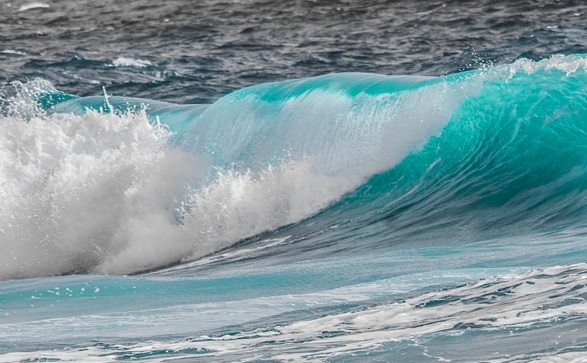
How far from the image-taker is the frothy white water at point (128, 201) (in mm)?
5648

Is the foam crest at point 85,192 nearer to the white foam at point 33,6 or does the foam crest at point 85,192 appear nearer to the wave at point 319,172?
the wave at point 319,172

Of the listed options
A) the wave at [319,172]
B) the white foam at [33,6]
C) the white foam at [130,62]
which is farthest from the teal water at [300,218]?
the white foam at [33,6]

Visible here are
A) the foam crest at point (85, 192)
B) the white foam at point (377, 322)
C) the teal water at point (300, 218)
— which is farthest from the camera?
the foam crest at point (85, 192)

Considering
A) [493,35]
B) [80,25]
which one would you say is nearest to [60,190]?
[493,35]

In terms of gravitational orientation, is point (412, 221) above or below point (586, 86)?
below

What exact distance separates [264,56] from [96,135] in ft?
15.6

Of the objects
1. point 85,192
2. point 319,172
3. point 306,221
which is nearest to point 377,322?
point 306,221

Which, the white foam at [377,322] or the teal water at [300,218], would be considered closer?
the white foam at [377,322]

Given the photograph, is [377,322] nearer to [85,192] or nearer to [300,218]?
[300,218]

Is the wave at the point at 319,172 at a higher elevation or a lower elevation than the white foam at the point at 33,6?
lower

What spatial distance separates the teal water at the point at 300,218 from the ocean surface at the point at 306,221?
0.01 m

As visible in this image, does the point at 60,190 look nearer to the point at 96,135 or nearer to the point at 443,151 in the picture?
the point at 96,135

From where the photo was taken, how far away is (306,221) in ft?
18.2

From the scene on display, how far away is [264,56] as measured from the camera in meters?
11.2
